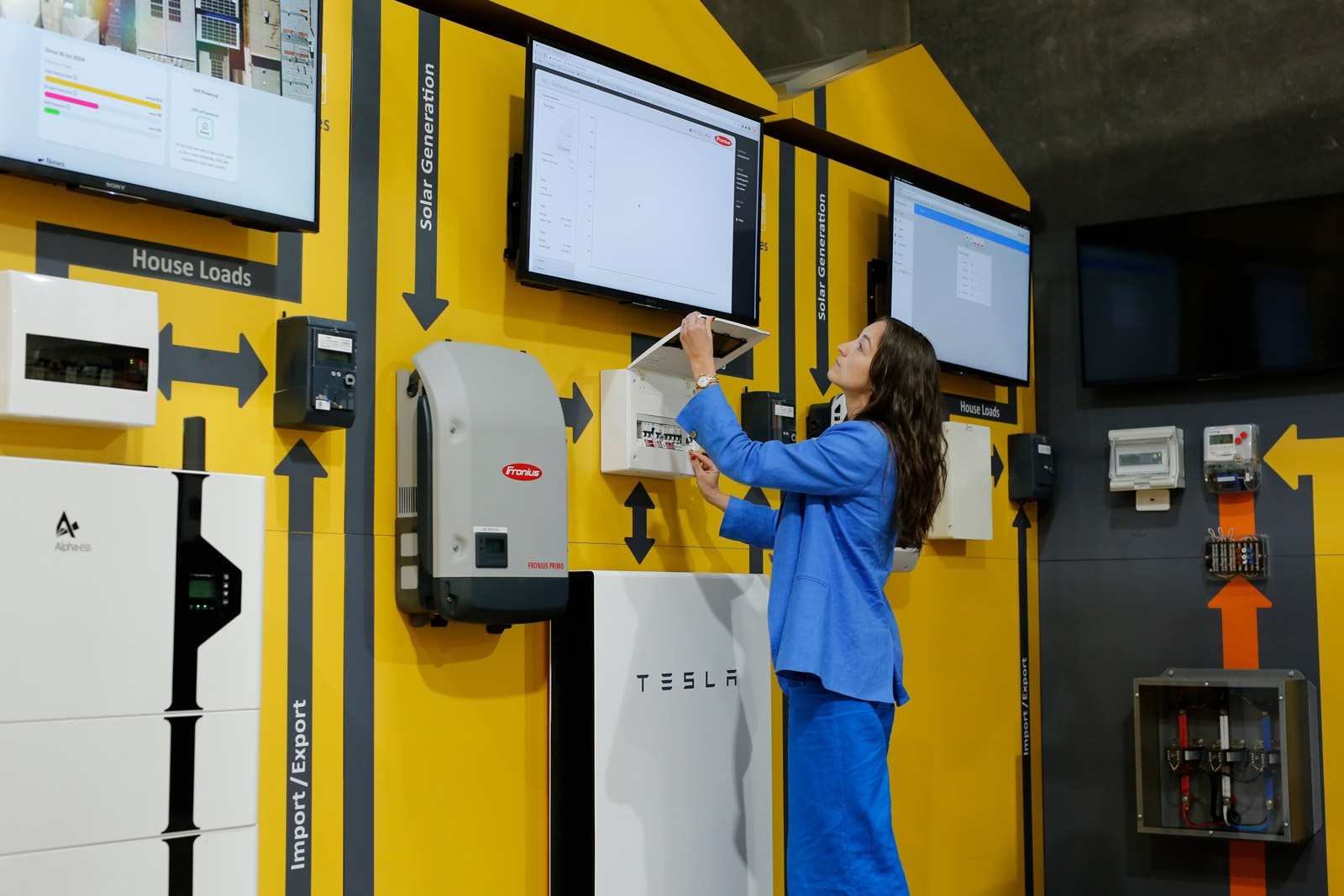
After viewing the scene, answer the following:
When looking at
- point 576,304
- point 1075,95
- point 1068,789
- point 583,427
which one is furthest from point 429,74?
point 1068,789

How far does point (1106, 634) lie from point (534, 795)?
2.75 m

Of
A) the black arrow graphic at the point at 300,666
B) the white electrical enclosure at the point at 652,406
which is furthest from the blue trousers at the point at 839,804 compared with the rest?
→ the black arrow graphic at the point at 300,666

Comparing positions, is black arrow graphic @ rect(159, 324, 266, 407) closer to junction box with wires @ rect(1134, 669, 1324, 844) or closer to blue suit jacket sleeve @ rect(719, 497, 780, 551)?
blue suit jacket sleeve @ rect(719, 497, 780, 551)

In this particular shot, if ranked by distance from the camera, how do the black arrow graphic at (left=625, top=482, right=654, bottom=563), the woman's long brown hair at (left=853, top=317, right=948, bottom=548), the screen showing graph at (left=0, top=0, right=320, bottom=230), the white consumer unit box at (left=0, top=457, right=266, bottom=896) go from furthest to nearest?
the black arrow graphic at (left=625, top=482, right=654, bottom=563)
the woman's long brown hair at (left=853, top=317, right=948, bottom=548)
the screen showing graph at (left=0, top=0, right=320, bottom=230)
the white consumer unit box at (left=0, top=457, right=266, bottom=896)

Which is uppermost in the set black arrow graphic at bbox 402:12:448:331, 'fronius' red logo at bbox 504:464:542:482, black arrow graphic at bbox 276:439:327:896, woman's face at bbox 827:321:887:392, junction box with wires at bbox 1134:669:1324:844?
black arrow graphic at bbox 402:12:448:331

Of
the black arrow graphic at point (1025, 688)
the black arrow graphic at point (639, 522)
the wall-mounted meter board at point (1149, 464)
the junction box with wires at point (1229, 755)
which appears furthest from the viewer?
the black arrow graphic at point (1025, 688)

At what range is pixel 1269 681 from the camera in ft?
13.6

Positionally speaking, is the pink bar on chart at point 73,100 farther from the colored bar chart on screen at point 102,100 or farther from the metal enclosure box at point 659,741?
the metal enclosure box at point 659,741

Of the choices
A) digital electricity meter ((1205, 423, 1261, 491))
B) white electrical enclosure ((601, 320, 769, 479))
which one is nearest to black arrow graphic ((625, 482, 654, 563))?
white electrical enclosure ((601, 320, 769, 479))

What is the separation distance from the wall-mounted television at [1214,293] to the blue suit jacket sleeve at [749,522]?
2093 mm

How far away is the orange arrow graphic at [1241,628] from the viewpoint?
14.4ft

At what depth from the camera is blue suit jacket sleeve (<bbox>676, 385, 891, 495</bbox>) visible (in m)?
2.87

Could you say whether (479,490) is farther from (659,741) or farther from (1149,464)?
(1149,464)

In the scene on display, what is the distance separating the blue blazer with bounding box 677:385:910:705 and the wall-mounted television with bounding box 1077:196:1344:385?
7.03 ft
